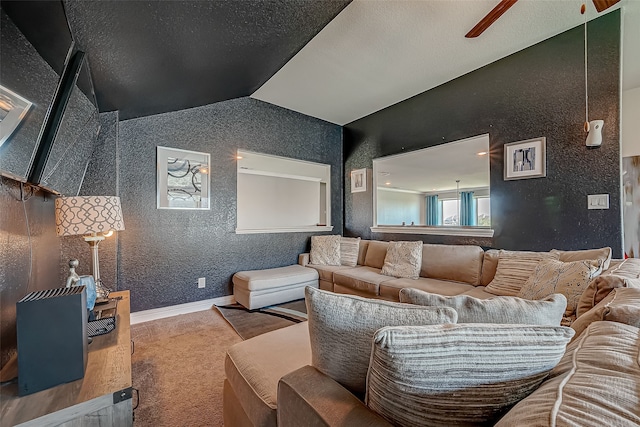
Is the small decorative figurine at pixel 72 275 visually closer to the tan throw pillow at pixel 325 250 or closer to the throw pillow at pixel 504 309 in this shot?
the throw pillow at pixel 504 309

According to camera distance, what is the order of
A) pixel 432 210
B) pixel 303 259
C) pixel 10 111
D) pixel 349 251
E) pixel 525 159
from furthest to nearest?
1. pixel 303 259
2. pixel 349 251
3. pixel 432 210
4. pixel 525 159
5. pixel 10 111

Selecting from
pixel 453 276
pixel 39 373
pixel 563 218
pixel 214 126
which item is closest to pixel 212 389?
pixel 39 373

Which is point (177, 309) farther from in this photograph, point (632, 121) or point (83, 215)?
point (632, 121)

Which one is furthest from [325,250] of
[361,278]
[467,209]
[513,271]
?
[513,271]

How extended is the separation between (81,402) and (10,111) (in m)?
1.04

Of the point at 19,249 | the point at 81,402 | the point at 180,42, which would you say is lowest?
the point at 81,402

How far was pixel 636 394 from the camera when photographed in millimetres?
456

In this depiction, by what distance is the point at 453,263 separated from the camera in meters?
2.81

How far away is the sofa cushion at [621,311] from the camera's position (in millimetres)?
778

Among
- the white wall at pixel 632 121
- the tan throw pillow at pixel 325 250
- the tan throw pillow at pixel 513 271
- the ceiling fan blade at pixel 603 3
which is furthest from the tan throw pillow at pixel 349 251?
the white wall at pixel 632 121

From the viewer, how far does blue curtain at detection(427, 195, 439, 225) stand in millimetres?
3445

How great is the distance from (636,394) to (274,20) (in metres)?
2.39

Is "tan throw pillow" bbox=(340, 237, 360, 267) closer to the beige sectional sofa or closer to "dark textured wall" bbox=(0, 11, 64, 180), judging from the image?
the beige sectional sofa

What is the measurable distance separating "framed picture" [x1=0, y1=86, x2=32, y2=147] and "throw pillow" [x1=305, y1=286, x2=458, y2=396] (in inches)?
48.0
